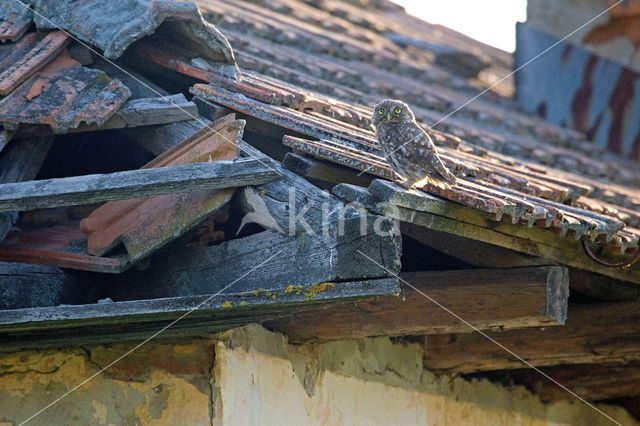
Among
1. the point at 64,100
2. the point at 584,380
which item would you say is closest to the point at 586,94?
the point at 584,380

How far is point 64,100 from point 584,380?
3000mm

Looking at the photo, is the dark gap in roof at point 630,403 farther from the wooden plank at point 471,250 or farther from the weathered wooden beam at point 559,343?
the wooden plank at point 471,250

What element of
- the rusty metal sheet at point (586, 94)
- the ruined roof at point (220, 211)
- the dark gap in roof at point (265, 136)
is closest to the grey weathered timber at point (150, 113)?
the ruined roof at point (220, 211)

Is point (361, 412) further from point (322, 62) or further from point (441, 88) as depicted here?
point (441, 88)

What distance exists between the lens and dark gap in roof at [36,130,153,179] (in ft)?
14.6

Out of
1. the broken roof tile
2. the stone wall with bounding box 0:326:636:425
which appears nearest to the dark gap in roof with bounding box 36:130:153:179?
the broken roof tile

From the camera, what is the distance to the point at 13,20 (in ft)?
14.0

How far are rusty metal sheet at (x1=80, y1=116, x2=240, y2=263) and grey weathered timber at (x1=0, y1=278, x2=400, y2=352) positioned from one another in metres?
0.27

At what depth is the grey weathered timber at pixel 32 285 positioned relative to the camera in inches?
140

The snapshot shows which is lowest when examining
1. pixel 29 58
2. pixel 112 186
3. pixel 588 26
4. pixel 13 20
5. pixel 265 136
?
pixel 112 186

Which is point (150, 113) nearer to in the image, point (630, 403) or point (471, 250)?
point (471, 250)

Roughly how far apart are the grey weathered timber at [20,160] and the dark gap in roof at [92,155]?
Answer: 51 cm

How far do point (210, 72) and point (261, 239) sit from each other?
101cm

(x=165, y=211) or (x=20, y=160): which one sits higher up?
(x=20, y=160)
